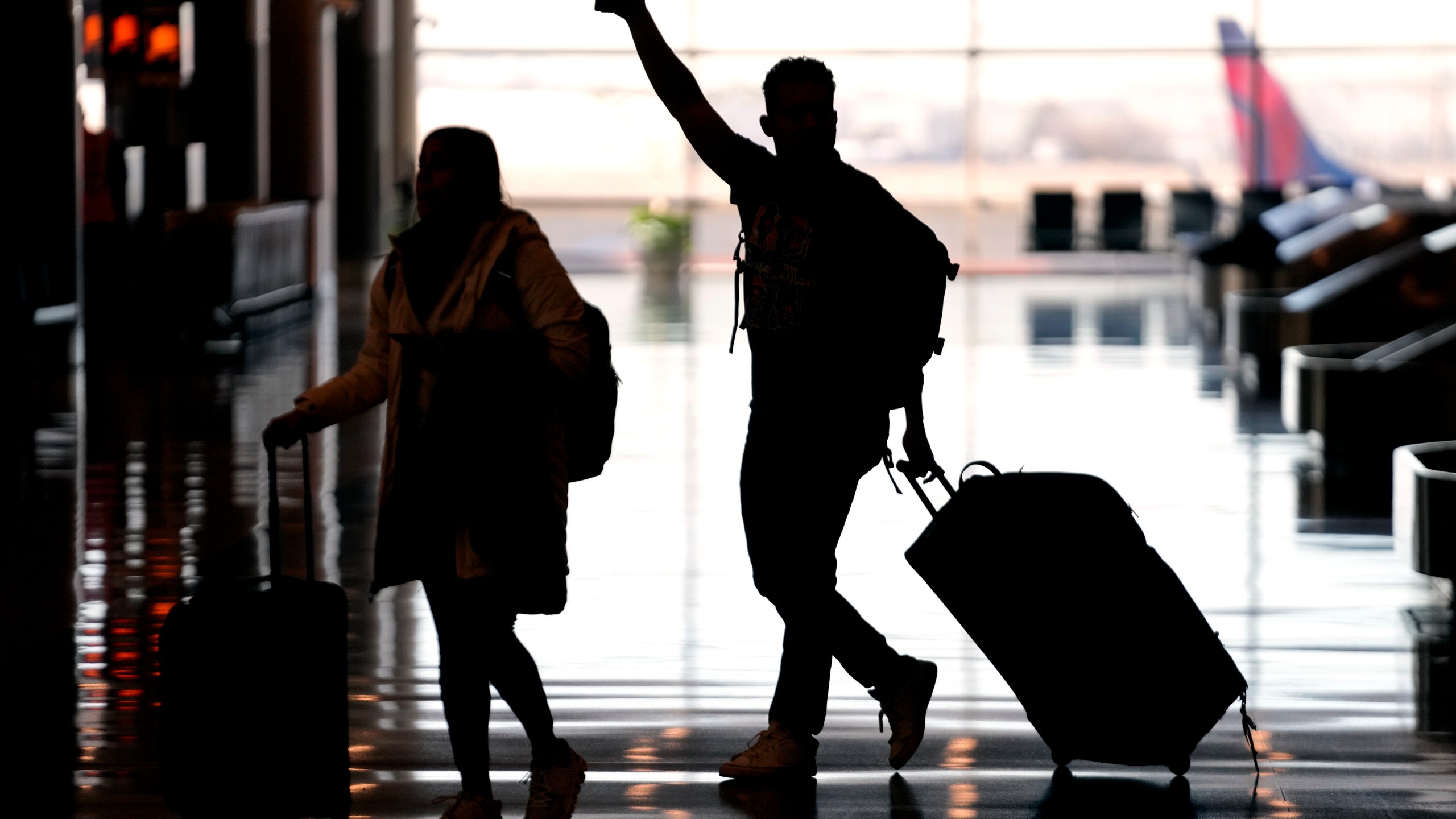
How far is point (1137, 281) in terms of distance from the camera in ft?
77.8

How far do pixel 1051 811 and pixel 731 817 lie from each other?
66 centimetres

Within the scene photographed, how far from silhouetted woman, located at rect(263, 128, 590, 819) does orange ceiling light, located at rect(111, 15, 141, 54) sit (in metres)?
13.1

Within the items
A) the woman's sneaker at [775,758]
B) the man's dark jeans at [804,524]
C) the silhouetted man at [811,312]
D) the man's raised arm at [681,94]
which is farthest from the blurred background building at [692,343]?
the man's raised arm at [681,94]

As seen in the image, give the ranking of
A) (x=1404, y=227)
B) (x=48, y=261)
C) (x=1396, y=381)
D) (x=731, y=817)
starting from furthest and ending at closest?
(x=1404, y=227)
(x=48, y=261)
(x=1396, y=381)
(x=731, y=817)

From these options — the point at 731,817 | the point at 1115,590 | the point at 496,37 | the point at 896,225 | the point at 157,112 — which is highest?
the point at 496,37

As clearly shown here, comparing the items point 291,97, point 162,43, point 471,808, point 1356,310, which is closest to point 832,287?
point 471,808

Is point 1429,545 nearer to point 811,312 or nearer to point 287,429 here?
point 811,312

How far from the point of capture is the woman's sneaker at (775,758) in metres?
4.24

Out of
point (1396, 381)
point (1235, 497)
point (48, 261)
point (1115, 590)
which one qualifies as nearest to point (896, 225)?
point (1115, 590)

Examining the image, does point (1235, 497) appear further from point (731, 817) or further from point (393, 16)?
point (393, 16)

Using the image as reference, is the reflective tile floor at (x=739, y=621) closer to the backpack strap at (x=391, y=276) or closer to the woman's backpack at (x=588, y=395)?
the woman's backpack at (x=588, y=395)

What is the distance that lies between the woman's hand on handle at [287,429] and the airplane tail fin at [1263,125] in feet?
79.7

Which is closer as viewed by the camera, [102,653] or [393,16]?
[102,653]

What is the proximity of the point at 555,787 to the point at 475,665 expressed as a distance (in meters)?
0.34
